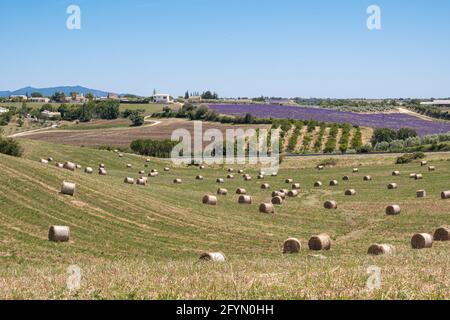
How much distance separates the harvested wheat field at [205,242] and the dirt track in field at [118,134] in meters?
62.5

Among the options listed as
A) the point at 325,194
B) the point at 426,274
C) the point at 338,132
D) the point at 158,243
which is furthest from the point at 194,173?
the point at 426,274

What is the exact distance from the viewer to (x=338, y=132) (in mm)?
127625

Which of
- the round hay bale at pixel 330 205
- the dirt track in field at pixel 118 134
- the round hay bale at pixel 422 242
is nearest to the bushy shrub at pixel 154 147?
the dirt track in field at pixel 118 134

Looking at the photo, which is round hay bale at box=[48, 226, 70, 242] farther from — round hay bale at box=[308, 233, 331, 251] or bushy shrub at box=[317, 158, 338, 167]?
bushy shrub at box=[317, 158, 338, 167]

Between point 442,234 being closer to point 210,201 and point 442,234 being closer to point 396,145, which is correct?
point 210,201

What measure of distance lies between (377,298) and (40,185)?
28327 mm

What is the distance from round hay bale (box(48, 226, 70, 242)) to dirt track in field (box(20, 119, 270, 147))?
88.3m

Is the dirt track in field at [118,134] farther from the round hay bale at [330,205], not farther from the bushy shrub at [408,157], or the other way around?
the round hay bale at [330,205]

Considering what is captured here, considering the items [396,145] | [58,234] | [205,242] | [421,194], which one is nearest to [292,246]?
[205,242]

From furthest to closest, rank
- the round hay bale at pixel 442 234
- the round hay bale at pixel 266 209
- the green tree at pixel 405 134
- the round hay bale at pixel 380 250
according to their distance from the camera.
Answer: the green tree at pixel 405 134, the round hay bale at pixel 266 209, the round hay bale at pixel 442 234, the round hay bale at pixel 380 250

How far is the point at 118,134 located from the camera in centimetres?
13312

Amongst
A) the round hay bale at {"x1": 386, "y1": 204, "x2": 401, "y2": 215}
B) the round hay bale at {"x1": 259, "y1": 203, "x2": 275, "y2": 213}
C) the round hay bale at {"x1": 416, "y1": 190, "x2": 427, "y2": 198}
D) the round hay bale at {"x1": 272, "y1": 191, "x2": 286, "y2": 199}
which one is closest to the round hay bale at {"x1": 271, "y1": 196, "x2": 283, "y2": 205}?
the round hay bale at {"x1": 272, "y1": 191, "x2": 286, "y2": 199}

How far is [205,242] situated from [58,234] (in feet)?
25.0

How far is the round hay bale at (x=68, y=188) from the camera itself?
34.4m
